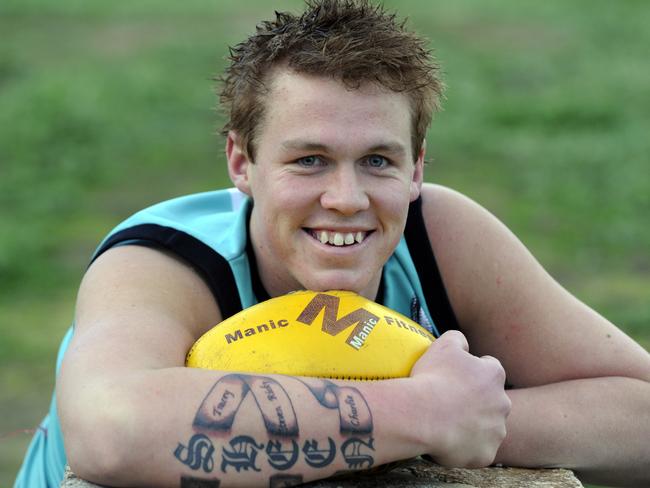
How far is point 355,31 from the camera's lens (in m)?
3.48

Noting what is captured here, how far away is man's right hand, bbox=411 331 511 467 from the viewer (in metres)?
2.94

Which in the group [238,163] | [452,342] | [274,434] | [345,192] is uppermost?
[238,163]

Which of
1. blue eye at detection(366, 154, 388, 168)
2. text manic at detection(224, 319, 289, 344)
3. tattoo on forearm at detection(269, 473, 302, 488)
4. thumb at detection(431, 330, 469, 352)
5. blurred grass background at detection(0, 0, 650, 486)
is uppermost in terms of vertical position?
blurred grass background at detection(0, 0, 650, 486)

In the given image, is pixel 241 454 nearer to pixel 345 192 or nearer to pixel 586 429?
pixel 345 192

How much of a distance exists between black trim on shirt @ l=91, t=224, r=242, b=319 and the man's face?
0.21 metres

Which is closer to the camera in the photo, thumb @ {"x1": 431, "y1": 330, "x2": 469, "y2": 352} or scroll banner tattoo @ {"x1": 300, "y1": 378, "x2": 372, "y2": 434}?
scroll banner tattoo @ {"x1": 300, "y1": 378, "x2": 372, "y2": 434}

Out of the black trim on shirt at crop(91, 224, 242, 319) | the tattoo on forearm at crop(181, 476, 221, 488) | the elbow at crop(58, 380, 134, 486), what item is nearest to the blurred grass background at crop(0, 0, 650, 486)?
the black trim on shirt at crop(91, 224, 242, 319)

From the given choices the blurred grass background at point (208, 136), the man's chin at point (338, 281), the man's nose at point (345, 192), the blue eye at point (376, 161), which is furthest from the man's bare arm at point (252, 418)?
the blurred grass background at point (208, 136)

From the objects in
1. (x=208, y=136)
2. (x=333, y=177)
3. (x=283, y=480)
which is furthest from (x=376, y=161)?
(x=208, y=136)

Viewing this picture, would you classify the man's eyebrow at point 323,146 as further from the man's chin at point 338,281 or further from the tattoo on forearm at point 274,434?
the tattoo on forearm at point 274,434

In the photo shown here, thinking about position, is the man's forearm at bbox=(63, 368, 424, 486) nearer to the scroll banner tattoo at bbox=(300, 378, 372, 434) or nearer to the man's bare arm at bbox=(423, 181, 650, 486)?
the scroll banner tattoo at bbox=(300, 378, 372, 434)

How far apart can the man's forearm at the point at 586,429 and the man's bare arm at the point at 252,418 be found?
1.33 feet

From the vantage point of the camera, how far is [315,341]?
3.09m

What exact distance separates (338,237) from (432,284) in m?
0.66
